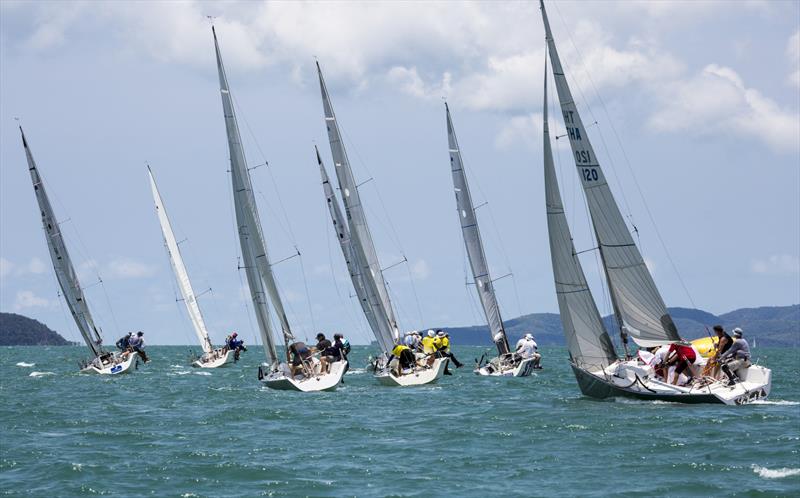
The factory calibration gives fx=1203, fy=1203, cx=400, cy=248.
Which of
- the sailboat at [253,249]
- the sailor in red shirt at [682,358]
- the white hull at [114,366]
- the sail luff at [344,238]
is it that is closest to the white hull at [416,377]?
the sailboat at [253,249]

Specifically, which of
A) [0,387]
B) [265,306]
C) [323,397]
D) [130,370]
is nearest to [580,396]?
[323,397]

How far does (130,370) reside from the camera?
50.4 metres

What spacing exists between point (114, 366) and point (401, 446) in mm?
29790

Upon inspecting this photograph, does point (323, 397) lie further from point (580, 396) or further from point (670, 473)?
point (670, 473)

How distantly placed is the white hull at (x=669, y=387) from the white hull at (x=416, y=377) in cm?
921

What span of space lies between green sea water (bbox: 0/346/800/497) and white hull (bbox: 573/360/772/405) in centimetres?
25

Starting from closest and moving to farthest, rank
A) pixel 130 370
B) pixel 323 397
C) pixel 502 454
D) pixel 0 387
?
pixel 502 454 < pixel 323 397 < pixel 0 387 < pixel 130 370

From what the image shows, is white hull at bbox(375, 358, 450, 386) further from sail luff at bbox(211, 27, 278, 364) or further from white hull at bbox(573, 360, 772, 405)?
white hull at bbox(573, 360, 772, 405)

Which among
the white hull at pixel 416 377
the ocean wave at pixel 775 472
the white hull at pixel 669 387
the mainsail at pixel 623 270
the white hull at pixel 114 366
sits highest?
the mainsail at pixel 623 270

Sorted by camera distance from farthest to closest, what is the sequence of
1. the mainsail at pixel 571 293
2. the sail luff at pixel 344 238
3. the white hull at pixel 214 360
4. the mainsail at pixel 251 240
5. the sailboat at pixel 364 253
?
the white hull at pixel 214 360
the sail luff at pixel 344 238
the sailboat at pixel 364 253
the mainsail at pixel 251 240
the mainsail at pixel 571 293

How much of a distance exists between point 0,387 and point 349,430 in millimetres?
21115

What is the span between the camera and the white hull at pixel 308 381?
3478 cm

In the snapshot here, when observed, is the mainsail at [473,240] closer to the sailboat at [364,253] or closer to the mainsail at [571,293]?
the sailboat at [364,253]

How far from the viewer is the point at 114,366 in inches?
1953
